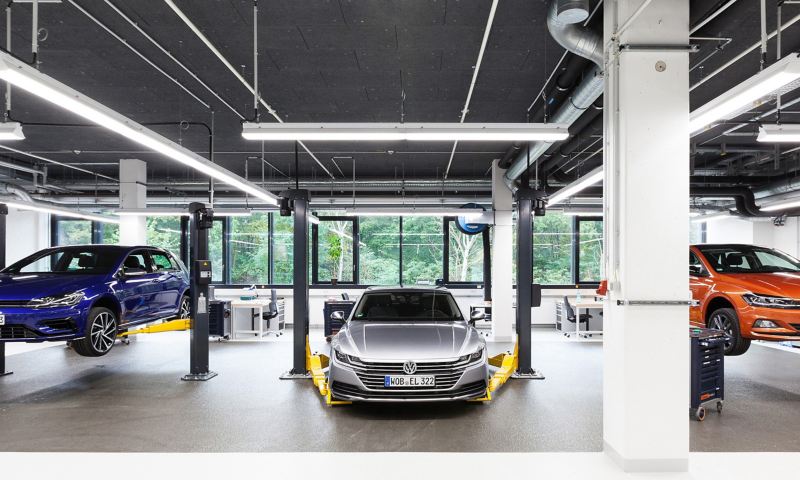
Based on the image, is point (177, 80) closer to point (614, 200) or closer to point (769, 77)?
point (614, 200)

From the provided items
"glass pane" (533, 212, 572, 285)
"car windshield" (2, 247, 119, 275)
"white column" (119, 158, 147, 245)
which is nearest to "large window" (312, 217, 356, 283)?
"white column" (119, 158, 147, 245)

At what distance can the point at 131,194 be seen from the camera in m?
10.8

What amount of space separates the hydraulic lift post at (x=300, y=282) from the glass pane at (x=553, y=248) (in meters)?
8.93

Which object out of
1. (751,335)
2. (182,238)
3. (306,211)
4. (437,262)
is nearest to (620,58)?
(751,335)

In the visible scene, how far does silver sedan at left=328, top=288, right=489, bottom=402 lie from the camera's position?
4715 millimetres

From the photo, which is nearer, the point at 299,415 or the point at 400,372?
the point at 400,372

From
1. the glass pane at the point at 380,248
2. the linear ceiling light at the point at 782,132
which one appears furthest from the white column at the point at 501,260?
the linear ceiling light at the point at 782,132

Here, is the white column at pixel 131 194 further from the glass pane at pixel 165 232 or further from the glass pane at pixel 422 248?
the glass pane at pixel 422 248

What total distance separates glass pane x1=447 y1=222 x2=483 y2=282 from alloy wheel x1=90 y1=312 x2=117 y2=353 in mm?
9545

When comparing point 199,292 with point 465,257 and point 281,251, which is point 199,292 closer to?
point 281,251

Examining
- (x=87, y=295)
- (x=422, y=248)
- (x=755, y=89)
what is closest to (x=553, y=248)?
(x=422, y=248)

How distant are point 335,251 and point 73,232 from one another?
818 centimetres

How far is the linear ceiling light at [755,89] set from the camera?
295 centimetres

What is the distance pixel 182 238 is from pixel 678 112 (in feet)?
46.8
